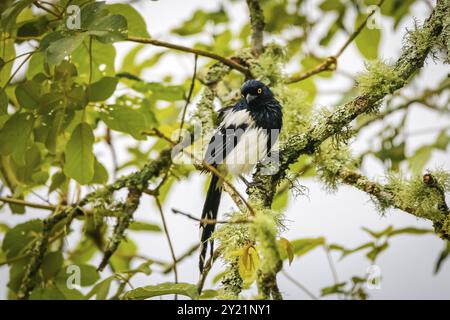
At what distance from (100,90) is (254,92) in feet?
3.39

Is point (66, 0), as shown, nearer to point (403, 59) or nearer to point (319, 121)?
point (319, 121)

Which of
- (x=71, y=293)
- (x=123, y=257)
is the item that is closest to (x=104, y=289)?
(x=71, y=293)

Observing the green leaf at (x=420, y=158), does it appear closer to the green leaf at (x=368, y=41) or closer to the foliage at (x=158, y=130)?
the foliage at (x=158, y=130)

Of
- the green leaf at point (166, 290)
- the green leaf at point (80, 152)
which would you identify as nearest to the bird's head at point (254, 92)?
the green leaf at point (80, 152)

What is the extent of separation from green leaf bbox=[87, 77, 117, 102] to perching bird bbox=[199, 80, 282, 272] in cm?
81

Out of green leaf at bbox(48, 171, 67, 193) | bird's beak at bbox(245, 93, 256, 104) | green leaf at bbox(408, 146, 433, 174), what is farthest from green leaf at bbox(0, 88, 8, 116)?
green leaf at bbox(408, 146, 433, 174)

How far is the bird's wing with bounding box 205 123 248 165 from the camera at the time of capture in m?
3.28

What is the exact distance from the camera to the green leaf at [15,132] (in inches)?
98.8

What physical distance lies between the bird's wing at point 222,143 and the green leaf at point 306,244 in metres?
0.67

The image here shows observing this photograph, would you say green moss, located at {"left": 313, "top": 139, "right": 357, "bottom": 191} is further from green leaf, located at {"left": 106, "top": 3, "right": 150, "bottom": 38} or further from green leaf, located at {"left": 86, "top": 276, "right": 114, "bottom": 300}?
green leaf, located at {"left": 86, "top": 276, "right": 114, "bottom": 300}

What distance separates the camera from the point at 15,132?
2.54 m
